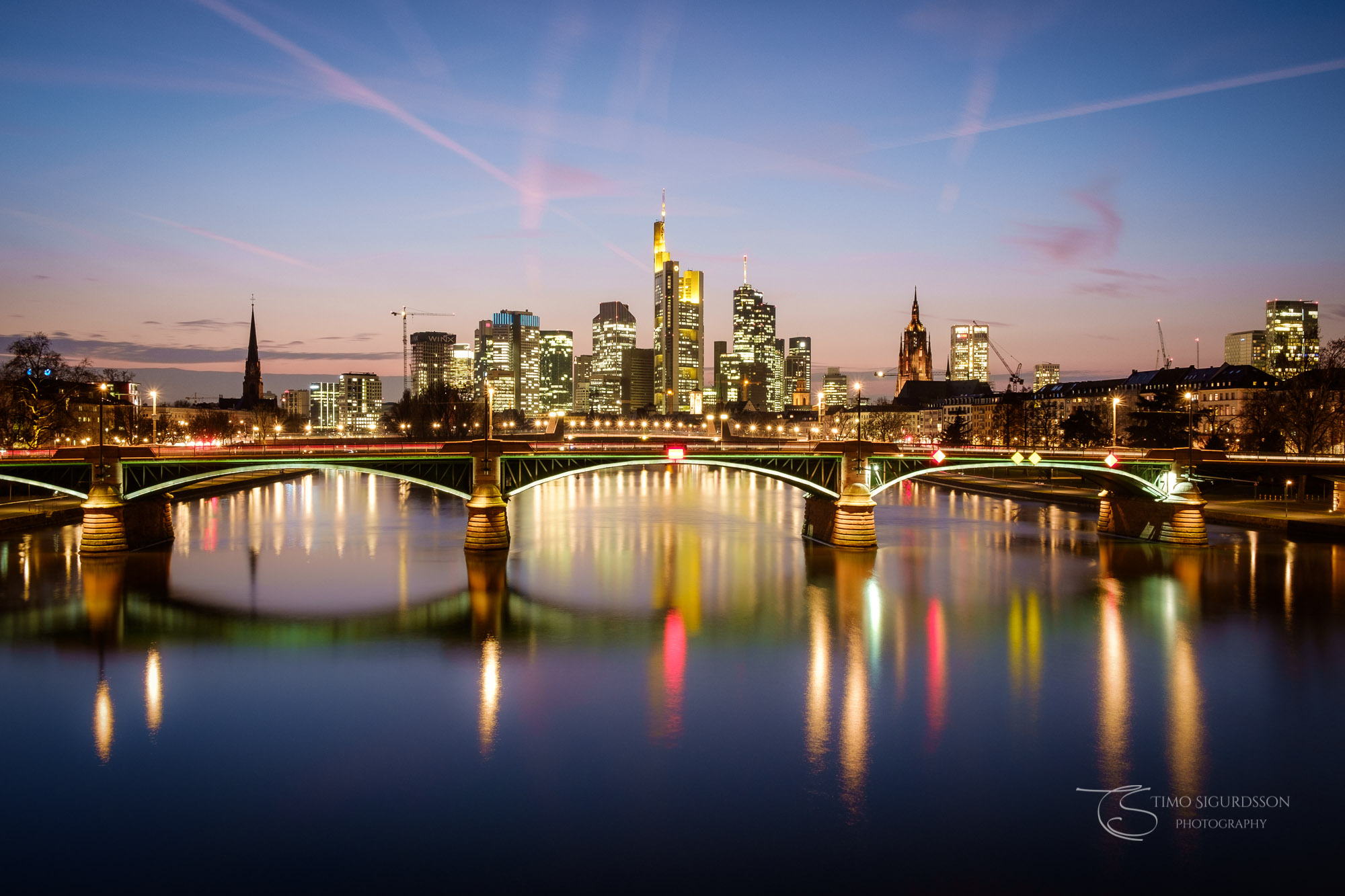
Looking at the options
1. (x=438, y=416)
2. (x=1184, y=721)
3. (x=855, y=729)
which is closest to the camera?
(x=855, y=729)

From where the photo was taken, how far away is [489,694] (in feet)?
109

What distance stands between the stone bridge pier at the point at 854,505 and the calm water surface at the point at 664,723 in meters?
5.67

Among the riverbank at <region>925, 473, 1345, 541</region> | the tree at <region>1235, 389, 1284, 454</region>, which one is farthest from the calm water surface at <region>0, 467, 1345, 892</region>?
the tree at <region>1235, 389, 1284, 454</region>

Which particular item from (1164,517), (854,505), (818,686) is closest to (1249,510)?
(1164,517)

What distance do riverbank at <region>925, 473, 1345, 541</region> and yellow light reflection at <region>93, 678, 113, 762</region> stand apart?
73.4 m

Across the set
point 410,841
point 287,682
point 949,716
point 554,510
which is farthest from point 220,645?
point 554,510

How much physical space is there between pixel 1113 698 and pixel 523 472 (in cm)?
3984

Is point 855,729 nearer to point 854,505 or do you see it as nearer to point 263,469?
point 854,505

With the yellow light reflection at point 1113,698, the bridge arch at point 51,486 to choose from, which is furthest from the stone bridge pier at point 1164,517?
the bridge arch at point 51,486

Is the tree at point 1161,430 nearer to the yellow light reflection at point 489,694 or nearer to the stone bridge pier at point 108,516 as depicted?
the yellow light reflection at point 489,694

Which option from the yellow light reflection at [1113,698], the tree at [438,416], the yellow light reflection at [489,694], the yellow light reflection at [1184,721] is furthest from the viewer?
the tree at [438,416]

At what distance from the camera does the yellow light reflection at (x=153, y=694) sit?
30.3 meters

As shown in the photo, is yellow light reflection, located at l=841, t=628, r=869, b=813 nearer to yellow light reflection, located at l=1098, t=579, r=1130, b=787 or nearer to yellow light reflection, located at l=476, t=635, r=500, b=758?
yellow light reflection, located at l=1098, t=579, r=1130, b=787

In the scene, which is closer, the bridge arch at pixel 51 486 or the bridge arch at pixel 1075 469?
the bridge arch at pixel 51 486
